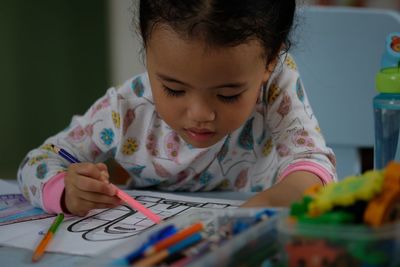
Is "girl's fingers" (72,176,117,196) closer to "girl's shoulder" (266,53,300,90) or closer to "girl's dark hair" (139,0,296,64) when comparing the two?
"girl's dark hair" (139,0,296,64)

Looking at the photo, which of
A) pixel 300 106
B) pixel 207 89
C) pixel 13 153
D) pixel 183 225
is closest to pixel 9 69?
pixel 13 153

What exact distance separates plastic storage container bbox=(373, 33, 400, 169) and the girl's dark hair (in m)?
0.14

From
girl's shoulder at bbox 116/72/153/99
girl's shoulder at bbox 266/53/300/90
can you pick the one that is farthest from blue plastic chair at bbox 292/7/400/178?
girl's shoulder at bbox 116/72/153/99

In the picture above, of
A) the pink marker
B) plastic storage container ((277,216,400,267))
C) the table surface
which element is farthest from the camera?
the pink marker

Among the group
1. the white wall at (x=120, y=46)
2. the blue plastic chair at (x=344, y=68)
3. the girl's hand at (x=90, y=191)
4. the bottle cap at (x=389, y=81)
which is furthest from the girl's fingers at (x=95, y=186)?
the white wall at (x=120, y=46)

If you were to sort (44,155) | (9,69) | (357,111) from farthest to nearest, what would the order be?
(9,69)
(357,111)
(44,155)

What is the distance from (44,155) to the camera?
2.84 feet

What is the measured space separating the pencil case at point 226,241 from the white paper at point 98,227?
16cm

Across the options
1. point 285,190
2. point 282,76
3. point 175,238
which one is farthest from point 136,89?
point 175,238

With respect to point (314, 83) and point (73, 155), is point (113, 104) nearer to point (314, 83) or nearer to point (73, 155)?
point (73, 155)

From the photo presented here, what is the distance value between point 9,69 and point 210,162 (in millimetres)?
1600

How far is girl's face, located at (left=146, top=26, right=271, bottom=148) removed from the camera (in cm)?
65

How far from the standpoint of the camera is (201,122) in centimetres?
69

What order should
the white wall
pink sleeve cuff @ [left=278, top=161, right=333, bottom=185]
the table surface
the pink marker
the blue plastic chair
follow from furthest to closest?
the white wall < the blue plastic chair < pink sleeve cuff @ [left=278, top=161, right=333, bottom=185] < the pink marker < the table surface
